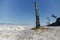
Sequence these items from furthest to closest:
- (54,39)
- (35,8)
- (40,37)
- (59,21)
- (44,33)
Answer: (59,21) → (35,8) → (44,33) → (40,37) → (54,39)

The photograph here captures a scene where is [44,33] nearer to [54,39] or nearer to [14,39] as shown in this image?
[54,39]

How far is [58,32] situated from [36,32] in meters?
3.80

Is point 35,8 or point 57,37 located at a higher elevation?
point 35,8

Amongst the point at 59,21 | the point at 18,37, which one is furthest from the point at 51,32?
the point at 59,21

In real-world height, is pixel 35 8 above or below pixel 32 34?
above

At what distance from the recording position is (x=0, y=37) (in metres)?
24.5

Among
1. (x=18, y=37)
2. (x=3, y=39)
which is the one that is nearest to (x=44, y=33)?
(x=18, y=37)

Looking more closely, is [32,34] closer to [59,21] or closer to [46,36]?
[46,36]

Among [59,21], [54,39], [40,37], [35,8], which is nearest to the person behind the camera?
[54,39]

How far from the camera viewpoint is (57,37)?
21984 millimetres

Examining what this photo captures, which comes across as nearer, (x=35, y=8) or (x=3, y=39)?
(x=3, y=39)

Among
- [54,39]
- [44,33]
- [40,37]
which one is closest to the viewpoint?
[54,39]

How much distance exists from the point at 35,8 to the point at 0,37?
11036 millimetres

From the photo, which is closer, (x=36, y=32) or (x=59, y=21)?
(x=36, y=32)
